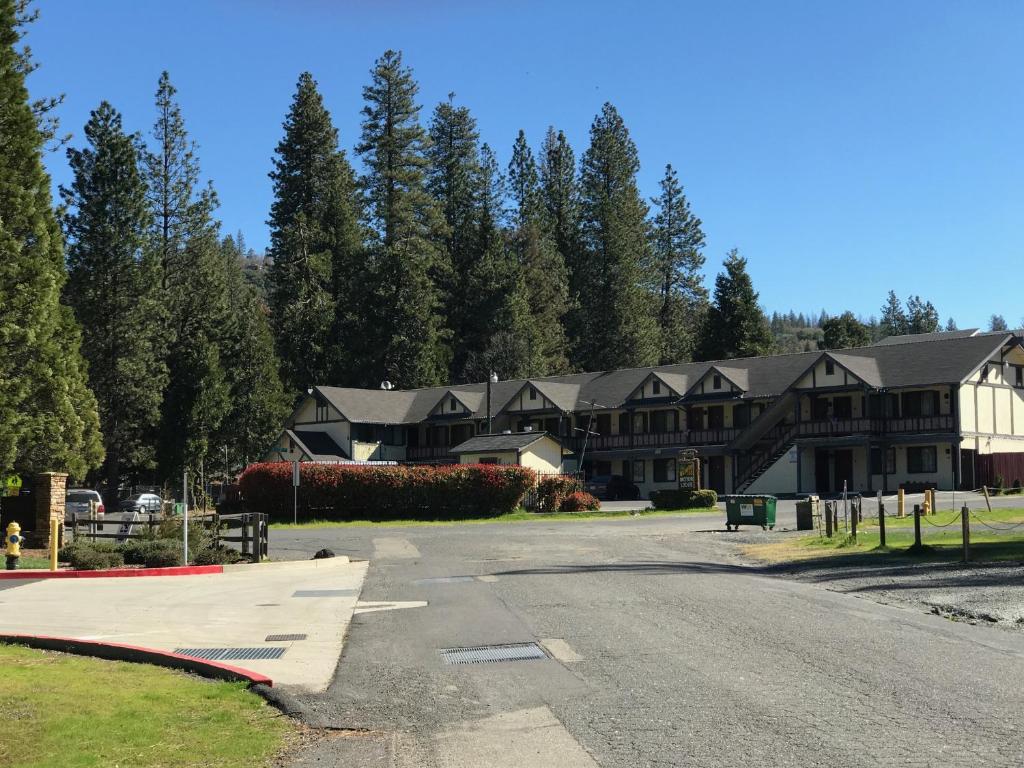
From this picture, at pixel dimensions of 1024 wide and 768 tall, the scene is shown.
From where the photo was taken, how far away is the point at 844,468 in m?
59.0

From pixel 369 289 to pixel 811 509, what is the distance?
5467 cm

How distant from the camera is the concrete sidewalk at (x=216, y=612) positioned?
40.6 feet

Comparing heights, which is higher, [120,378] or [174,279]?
[174,279]

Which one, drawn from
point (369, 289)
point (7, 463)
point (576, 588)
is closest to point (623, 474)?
point (369, 289)

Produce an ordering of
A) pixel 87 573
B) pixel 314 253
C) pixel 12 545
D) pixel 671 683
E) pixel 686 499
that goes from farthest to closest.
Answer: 1. pixel 314 253
2. pixel 686 499
3. pixel 12 545
4. pixel 87 573
5. pixel 671 683

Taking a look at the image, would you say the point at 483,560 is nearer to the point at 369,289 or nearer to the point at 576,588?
the point at 576,588

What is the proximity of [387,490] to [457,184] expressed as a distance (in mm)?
53769

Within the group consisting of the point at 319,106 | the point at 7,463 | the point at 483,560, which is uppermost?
the point at 319,106

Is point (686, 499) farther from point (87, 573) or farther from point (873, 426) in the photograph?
point (87, 573)

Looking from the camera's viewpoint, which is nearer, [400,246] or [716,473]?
[716,473]

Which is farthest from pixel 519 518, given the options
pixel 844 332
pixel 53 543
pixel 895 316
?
pixel 895 316

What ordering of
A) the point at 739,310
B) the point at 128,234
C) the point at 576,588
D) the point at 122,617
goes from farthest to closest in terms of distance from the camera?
the point at 739,310 → the point at 128,234 → the point at 576,588 → the point at 122,617

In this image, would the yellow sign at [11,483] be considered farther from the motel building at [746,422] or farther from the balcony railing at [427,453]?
the balcony railing at [427,453]

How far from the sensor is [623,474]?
6681 centimetres
